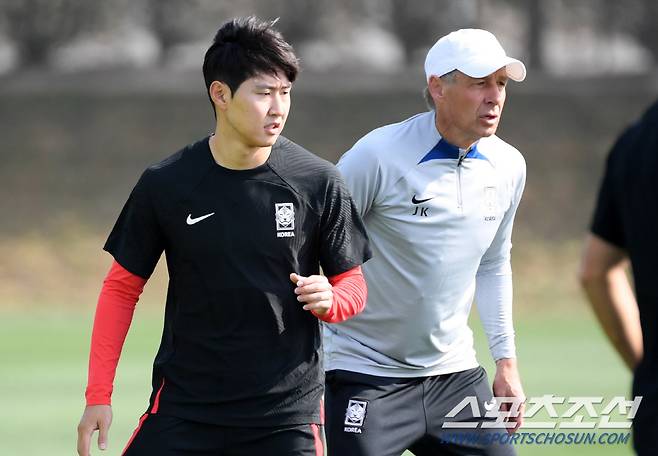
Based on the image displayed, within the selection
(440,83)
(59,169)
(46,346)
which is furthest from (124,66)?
(440,83)

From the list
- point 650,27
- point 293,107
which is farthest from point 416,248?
point 650,27

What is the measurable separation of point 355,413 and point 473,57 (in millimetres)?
1569

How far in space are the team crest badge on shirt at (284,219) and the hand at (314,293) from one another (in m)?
0.18

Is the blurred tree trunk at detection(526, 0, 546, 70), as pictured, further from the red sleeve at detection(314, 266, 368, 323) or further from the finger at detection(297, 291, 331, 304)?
the finger at detection(297, 291, 331, 304)

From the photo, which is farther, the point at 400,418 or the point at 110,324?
the point at 400,418

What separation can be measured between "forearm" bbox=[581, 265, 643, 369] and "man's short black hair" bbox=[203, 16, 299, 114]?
156cm

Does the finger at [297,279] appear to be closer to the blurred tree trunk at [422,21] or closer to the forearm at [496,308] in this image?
the forearm at [496,308]

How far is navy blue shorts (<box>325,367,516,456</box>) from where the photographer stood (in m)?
5.55

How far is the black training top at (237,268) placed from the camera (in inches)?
184

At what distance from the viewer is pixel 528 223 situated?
22094 mm

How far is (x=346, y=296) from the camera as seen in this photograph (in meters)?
4.76

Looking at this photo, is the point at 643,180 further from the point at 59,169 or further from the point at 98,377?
the point at 59,169

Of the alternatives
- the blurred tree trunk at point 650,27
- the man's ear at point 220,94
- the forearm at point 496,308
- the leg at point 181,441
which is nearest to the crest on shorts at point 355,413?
the forearm at point 496,308

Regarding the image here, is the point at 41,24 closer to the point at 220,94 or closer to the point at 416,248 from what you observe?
the point at 416,248
